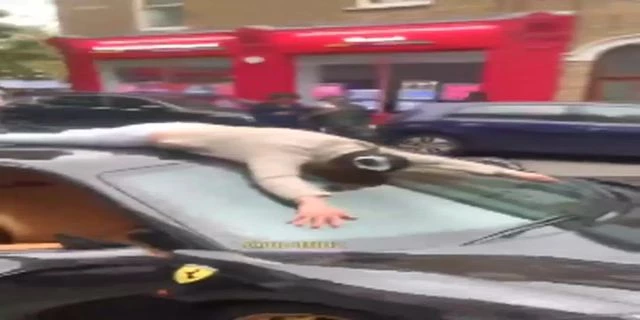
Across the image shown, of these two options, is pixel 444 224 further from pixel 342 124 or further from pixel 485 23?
pixel 485 23

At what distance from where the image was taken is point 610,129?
1203cm

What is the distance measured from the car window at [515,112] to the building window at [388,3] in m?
4.41

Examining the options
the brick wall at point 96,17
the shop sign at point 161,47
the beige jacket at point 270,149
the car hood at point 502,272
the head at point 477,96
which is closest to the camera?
the car hood at point 502,272

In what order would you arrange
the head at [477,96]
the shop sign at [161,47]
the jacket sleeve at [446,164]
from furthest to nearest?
the shop sign at [161,47]
the head at [477,96]
the jacket sleeve at [446,164]

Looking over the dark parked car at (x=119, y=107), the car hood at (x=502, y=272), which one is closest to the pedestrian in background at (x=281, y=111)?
the dark parked car at (x=119, y=107)

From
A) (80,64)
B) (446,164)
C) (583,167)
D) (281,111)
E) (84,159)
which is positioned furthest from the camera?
(80,64)

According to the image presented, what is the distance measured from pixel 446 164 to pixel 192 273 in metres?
1.46

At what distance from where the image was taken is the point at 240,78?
19594 mm

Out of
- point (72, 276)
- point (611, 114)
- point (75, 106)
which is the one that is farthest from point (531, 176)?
point (75, 106)

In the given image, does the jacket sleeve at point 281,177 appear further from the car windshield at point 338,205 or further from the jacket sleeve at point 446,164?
the jacket sleeve at point 446,164

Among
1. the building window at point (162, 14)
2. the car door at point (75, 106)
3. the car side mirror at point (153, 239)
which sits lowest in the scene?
the car door at point (75, 106)

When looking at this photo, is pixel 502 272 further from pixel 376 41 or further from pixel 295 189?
pixel 376 41

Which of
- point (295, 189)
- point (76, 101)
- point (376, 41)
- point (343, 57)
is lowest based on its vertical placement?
point (343, 57)

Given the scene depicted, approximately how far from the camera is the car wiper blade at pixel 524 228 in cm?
276
